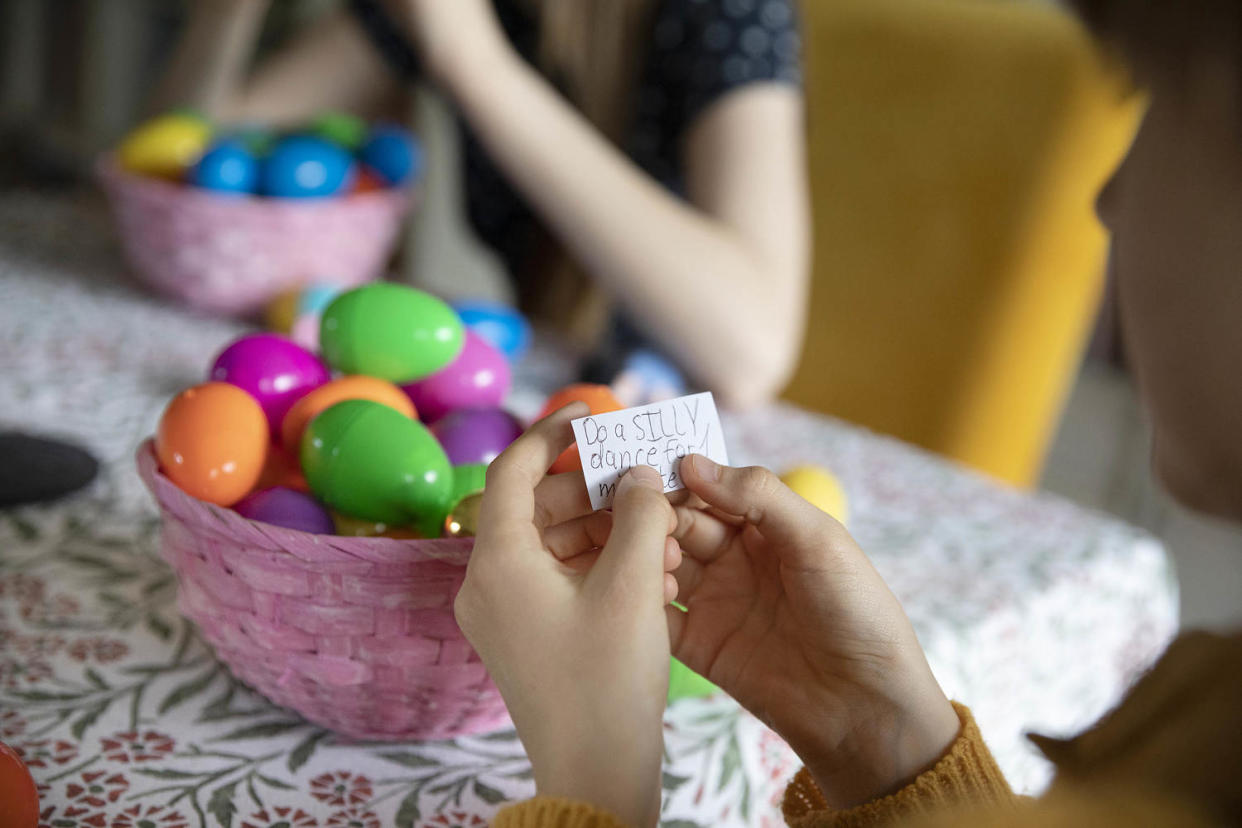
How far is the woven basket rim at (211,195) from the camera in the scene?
983 millimetres

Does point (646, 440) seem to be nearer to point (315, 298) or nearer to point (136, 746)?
point (136, 746)

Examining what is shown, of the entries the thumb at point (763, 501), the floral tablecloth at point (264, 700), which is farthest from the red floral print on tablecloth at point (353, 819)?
the thumb at point (763, 501)

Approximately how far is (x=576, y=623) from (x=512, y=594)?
28mm

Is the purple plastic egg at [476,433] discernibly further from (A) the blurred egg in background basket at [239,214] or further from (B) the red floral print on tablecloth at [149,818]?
(A) the blurred egg in background basket at [239,214]

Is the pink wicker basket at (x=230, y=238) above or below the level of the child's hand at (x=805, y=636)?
above

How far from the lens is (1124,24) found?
0.40 metres

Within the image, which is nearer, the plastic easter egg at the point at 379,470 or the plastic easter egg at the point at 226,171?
the plastic easter egg at the point at 379,470

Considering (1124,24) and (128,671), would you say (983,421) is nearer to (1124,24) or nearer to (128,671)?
(1124,24)

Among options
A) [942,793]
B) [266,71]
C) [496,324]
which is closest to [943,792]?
[942,793]

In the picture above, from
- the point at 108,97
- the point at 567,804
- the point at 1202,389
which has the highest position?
the point at 108,97

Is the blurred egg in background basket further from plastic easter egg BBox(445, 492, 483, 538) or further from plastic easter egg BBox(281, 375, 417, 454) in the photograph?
plastic easter egg BBox(445, 492, 483, 538)

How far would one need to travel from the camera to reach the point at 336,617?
441 mm

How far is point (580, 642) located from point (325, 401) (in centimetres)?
25

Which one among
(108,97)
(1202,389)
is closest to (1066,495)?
(1202,389)
